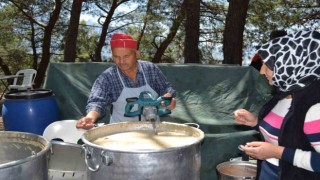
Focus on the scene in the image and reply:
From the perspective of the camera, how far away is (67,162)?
8.04 ft

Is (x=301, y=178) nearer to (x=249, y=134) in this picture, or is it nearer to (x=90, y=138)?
(x=90, y=138)

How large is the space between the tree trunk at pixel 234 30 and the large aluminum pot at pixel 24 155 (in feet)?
17.2

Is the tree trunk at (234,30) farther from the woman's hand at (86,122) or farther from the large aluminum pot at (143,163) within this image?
the large aluminum pot at (143,163)

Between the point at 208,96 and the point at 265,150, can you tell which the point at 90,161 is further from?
the point at 208,96

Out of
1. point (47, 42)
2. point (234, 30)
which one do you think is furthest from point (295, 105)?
point (47, 42)

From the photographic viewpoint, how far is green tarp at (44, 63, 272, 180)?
341 cm

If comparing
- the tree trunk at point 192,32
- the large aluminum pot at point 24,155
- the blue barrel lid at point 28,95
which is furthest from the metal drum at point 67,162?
the tree trunk at point 192,32

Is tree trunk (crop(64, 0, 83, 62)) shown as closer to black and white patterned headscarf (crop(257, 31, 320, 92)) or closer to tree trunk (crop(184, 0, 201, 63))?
tree trunk (crop(184, 0, 201, 63))

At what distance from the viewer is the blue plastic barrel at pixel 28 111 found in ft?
11.8

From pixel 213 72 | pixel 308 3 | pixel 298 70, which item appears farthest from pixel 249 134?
pixel 308 3

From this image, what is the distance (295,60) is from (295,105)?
0.64ft

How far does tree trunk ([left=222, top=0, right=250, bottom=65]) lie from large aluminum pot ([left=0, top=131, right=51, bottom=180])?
17.2 feet

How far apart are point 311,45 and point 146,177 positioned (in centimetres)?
92

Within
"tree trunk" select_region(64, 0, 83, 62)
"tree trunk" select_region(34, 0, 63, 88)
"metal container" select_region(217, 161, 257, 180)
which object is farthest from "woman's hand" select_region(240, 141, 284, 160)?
"tree trunk" select_region(34, 0, 63, 88)
